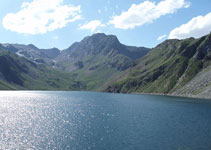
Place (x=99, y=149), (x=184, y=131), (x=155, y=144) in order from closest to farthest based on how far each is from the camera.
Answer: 1. (x=99, y=149)
2. (x=155, y=144)
3. (x=184, y=131)

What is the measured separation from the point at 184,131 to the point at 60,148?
48546mm

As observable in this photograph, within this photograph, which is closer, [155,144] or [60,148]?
[60,148]

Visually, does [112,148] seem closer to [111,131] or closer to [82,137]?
[82,137]

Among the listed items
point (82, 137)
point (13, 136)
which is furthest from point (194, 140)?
point (13, 136)

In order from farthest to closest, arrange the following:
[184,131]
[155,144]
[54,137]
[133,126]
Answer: [133,126] < [184,131] < [54,137] < [155,144]

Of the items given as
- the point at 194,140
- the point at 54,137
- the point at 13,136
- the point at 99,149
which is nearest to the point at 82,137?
the point at 54,137

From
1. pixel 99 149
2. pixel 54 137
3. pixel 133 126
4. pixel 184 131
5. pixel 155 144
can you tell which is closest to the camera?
pixel 99 149

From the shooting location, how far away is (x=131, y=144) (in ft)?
207

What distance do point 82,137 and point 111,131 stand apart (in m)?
14.3

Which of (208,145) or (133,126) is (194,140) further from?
(133,126)

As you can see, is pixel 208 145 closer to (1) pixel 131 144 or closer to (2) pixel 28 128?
(1) pixel 131 144

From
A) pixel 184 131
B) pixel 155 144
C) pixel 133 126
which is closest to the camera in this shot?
pixel 155 144

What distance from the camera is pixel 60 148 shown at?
193 ft

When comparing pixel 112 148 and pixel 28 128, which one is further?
pixel 28 128
